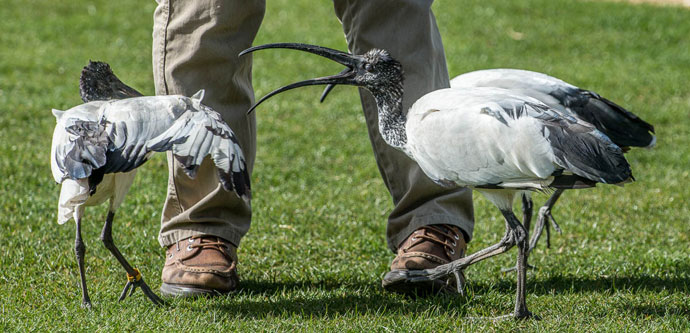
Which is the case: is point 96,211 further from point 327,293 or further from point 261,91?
point 261,91

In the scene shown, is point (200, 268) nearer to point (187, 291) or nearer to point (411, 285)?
point (187, 291)

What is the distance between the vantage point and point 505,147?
304 centimetres

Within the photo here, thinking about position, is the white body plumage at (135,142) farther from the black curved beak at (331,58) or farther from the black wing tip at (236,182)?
the black curved beak at (331,58)

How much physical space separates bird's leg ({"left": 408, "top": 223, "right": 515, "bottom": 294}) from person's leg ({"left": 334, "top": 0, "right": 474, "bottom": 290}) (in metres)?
0.13

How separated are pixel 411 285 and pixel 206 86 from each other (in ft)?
4.02

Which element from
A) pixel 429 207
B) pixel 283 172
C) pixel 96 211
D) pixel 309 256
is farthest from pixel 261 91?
pixel 429 207

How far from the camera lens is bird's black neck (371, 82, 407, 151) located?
11.1ft

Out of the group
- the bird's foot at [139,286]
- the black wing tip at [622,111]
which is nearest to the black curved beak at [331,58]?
the bird's foot at [139,286]

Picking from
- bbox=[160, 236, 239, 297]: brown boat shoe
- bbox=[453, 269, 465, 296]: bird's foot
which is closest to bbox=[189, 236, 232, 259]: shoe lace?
bbox=[160, 236, 239, 297]: brown boat shoe

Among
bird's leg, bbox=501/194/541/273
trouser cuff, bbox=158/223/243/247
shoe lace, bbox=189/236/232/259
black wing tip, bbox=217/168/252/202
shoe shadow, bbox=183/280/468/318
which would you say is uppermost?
black wing tip, bbox=217/168/252/202

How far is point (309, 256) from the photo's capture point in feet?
13.8

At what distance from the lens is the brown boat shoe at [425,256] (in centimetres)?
352

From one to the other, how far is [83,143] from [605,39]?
26.9 feet

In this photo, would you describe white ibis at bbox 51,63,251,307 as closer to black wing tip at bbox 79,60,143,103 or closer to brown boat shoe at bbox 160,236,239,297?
black wing tip at bbox 79,60,143,103
